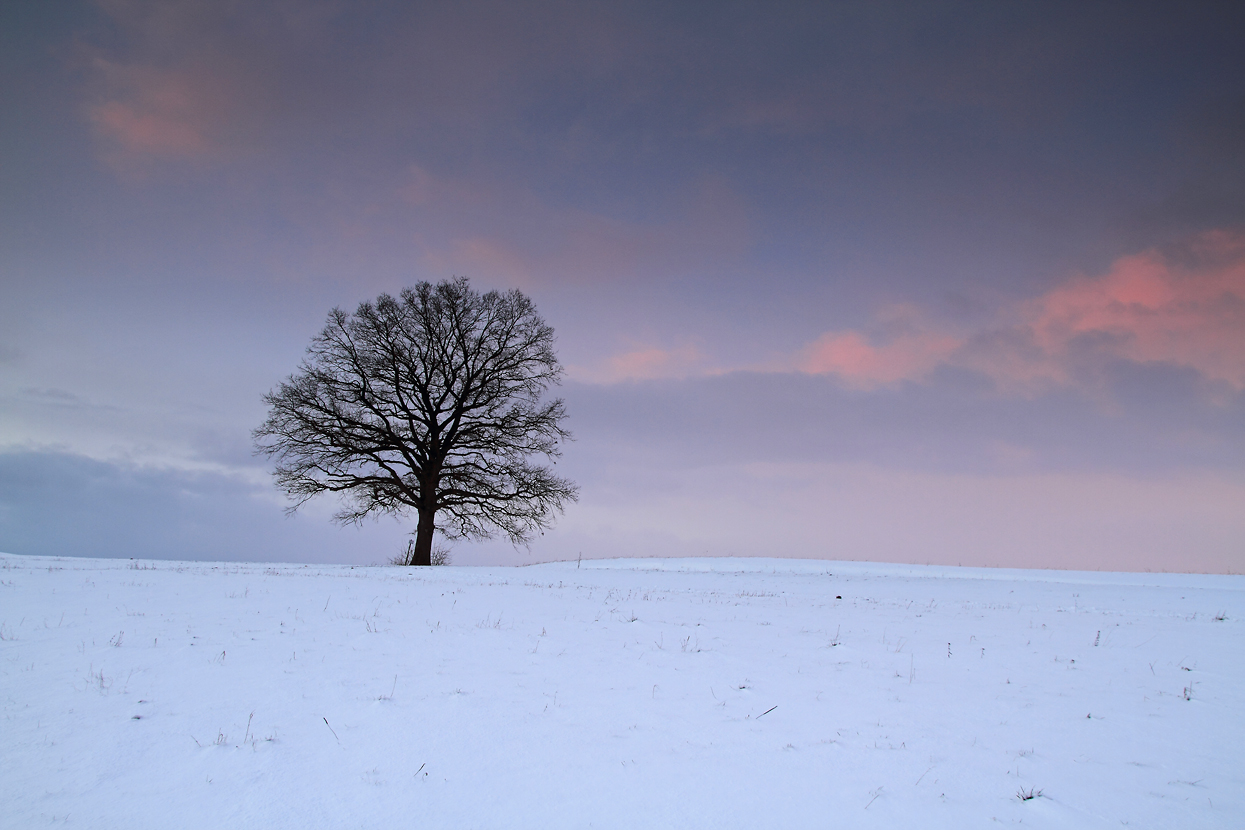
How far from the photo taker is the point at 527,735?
590 cm

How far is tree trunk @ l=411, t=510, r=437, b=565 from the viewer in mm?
24141

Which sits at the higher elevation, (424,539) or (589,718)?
(424,539)

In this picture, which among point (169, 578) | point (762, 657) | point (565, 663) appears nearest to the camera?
point (565, 663)

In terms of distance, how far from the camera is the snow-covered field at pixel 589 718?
4840mm

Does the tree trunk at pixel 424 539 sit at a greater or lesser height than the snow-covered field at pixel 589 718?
greater

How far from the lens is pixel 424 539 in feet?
79.5

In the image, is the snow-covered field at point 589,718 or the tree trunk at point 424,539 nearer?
the snow-covered field at point 589,718

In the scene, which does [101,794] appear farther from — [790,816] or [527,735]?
[790,816]

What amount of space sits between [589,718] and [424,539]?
19.3m

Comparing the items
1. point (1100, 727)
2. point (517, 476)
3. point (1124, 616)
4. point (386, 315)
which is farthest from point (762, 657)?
point (386, 315)

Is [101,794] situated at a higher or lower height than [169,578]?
lower

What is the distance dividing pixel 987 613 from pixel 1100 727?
25.8ft

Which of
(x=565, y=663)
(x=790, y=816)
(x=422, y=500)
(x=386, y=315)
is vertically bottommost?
(x=790, y=816)

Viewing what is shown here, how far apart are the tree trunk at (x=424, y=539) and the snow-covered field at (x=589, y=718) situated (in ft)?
39.3
